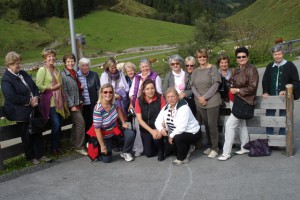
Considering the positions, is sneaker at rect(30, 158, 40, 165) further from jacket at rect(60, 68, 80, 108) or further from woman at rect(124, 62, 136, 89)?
woman at rect(124, 62, 136, 89)

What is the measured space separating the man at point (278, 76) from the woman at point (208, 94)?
2.78ft

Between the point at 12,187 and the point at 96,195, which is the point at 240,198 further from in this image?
the point at 12,187

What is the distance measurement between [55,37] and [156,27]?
25.3m

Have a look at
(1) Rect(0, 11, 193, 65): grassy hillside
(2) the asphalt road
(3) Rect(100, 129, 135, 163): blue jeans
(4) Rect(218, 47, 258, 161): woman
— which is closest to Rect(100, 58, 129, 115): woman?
(3) Rect(100, 129, 135, 163): blue jeans

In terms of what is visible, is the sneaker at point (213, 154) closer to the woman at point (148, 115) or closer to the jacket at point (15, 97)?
the woman at point (148, 115)

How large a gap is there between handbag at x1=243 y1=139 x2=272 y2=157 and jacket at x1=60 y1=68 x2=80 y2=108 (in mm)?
3208

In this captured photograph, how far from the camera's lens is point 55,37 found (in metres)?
66.6

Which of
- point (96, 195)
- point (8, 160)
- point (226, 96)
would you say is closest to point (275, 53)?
point (226, 96)

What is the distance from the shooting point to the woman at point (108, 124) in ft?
20.1

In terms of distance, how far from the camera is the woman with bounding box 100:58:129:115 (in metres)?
6.80

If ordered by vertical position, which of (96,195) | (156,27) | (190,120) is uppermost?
(156,27)

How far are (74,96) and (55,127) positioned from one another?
25.7 inches

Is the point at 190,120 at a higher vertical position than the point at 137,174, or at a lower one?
higher

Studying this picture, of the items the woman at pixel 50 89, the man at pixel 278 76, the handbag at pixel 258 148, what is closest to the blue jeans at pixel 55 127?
the woman at pixel 50 89
